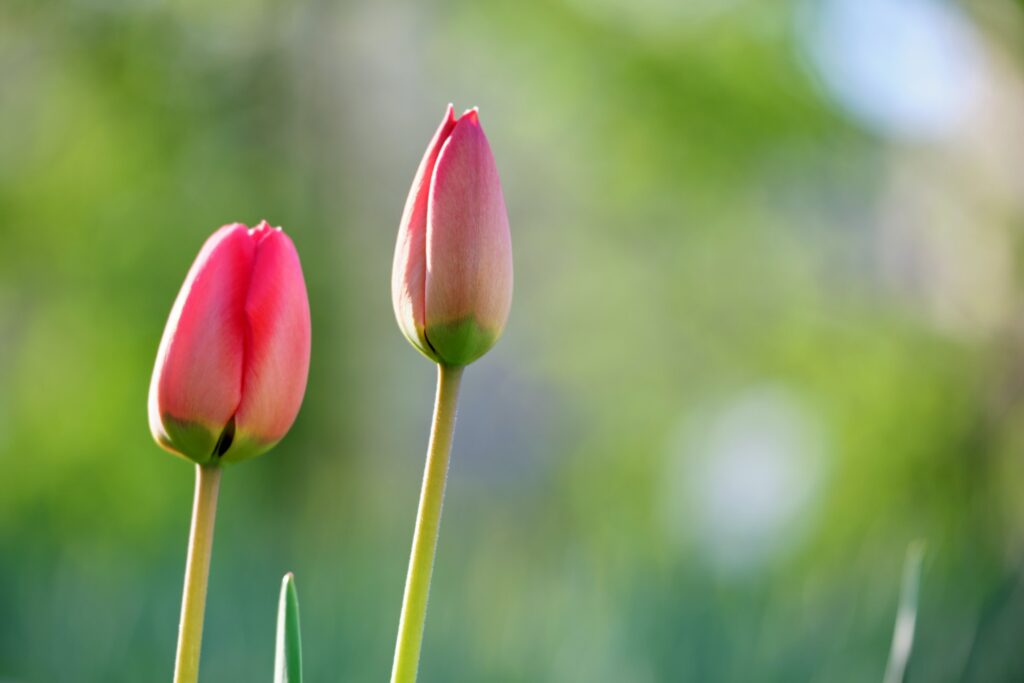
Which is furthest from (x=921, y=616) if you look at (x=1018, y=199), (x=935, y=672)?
(x=1018, y=199)

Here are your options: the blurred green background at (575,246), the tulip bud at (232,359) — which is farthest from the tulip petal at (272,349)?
the blurred green background at (575,246)

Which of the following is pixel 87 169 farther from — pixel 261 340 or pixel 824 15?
pixel 261 340

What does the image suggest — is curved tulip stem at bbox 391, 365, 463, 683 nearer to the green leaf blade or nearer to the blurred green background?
the green leaf blade

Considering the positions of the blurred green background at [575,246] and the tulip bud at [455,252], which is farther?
the blurred green background at [575,246]

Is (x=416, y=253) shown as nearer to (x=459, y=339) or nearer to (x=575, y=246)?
(x=459, y=339)

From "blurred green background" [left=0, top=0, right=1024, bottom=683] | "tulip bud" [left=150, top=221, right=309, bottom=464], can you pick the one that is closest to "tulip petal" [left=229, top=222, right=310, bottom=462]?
"tulip bud" [left=150, top=221, right=309, bottom=464]

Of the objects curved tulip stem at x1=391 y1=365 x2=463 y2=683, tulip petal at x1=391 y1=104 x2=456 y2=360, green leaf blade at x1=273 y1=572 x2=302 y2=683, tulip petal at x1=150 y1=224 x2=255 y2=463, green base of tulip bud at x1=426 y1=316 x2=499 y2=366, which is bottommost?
green leaf blade at x1=273 y1=572 x2=302 y2=683

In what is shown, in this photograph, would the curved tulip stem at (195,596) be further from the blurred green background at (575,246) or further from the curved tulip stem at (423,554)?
the blurred green background at (575,246)
